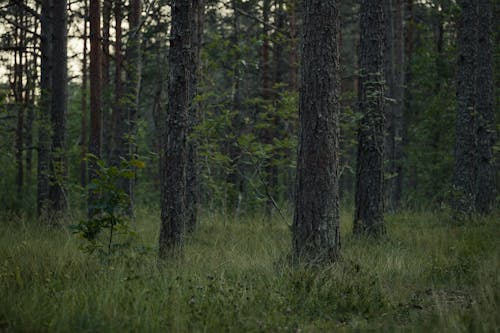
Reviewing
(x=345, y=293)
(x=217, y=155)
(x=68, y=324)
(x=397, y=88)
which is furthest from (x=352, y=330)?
(x=397, y=88)

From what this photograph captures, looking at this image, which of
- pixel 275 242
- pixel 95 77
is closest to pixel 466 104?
pixel 275 242

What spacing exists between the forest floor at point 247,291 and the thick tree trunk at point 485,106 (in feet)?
18.6

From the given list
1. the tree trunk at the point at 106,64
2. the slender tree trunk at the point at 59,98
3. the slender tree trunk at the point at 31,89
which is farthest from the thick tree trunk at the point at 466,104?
the slender tree trunk at the point at 31,89

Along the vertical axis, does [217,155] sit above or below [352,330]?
above

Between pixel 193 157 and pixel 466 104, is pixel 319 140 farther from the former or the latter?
pixel 466 104

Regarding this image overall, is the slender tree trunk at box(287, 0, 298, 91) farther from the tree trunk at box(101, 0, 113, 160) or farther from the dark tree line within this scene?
the tree trunk at box(101, 0, 113, 160)

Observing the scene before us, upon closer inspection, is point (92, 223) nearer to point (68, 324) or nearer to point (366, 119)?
point (68, 324)

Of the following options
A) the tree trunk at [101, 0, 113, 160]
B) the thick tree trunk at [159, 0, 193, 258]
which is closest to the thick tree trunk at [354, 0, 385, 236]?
the thick tree trunk at [159, 0, 193, 258]

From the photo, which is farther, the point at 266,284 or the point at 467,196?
the point at 467,196

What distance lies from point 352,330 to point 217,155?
547 centimetres

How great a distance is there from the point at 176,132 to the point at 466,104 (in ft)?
26.7

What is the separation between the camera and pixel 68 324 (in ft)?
13.8

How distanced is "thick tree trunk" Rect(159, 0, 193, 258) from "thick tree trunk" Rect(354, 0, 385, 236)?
157 inches

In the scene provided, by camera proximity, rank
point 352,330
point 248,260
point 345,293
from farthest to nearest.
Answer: point 248,260 < point 345,293 < point 352,330
